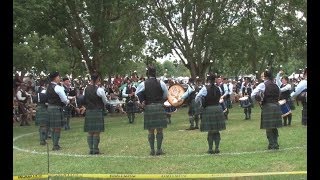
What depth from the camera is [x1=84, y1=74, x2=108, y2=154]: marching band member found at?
9031 millimetres

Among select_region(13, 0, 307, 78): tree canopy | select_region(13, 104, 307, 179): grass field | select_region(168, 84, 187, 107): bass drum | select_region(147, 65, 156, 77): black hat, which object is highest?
select_region(13, 0, 307, 78): tree canopy

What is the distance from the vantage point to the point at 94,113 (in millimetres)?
9117

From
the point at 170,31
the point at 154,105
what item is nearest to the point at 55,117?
the point at 154,105

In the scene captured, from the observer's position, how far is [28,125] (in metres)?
16.4

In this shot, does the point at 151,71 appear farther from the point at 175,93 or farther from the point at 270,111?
the point at 175,93

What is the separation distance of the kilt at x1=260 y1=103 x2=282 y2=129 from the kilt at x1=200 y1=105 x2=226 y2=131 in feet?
2.50

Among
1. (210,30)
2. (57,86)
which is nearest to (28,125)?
(57,86)

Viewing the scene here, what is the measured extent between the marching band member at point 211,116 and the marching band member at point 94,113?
1899mm

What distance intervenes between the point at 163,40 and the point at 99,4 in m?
5.07

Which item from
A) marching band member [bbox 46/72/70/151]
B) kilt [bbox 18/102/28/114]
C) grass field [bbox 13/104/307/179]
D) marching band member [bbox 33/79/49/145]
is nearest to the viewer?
grass field [bbox 13/104/307/179]

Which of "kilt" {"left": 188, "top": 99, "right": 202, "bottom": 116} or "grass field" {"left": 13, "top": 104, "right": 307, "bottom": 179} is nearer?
"grass field" {"left": 13, "top": 104, "right": 307, "bottom": 179}

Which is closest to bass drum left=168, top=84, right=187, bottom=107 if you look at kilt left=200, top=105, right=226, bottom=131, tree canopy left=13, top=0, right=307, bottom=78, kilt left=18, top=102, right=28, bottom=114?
kilt left=200, top=105, right=226, bottom=131

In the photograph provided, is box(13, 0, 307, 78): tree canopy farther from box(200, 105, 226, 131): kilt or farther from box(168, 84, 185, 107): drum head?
box(200, 105, 226, 131): kilt

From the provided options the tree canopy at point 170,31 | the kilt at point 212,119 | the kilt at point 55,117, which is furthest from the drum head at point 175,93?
the tree canopy at point 170,31
